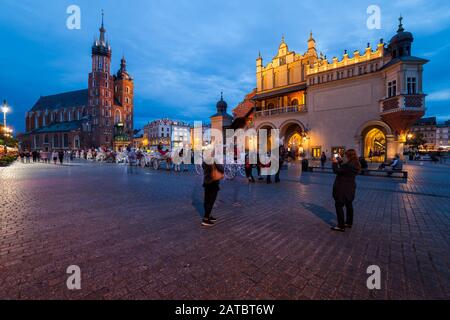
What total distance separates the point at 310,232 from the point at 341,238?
593 millimetres

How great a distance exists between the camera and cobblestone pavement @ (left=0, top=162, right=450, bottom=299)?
2668 millimetres

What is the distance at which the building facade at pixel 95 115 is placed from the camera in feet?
249

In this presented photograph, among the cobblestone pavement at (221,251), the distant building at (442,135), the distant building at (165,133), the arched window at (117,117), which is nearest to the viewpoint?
the cobblestone pavement at (221,251)

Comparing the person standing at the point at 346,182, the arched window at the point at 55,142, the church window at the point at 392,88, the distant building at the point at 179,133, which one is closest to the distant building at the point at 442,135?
the church window at the point at 392,88

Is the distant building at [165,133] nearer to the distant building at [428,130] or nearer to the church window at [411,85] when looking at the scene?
the church window at [411,85]

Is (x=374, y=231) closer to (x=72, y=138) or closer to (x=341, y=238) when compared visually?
(x=341, y=238)

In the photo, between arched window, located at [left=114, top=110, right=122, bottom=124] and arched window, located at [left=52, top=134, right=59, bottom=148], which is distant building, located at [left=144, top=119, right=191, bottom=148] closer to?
arched window, located at [left=114, top=110, right=122, bottom=124]

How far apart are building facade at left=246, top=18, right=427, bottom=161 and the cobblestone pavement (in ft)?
65.3

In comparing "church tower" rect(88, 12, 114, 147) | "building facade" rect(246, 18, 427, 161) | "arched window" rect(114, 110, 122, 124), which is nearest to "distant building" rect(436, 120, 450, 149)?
"building facade" rect(246, 18, 427, 161)

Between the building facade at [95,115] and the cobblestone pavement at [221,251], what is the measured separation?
78.1 metres

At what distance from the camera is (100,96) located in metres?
76.6

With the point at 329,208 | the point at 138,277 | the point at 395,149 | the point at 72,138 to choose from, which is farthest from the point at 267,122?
the point at 72,138

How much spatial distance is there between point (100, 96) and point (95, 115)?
718 cm

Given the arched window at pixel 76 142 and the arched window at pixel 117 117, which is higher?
the arched window at pixel 117 117
